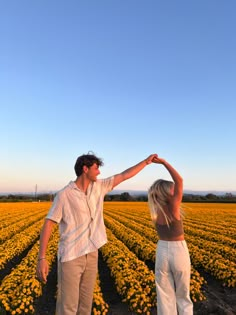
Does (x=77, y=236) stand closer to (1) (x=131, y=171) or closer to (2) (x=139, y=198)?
(1) (x=131, y=171)

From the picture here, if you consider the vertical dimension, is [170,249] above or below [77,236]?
below

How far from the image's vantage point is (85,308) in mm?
3674

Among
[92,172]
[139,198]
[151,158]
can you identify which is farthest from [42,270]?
[139,198]

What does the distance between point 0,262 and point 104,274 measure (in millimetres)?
2911

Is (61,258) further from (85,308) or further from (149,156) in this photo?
(149,156)

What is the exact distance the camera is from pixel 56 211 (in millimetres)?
3516

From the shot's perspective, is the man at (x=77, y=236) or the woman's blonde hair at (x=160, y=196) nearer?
the man at (x=77, y=236)

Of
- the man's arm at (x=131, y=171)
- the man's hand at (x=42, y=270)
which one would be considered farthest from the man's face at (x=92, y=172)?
the man's hand at (x=42, y=270)

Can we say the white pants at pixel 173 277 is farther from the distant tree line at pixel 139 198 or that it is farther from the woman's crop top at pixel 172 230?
the distant tree line at pixel 139 198

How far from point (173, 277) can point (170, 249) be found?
0.38 meters

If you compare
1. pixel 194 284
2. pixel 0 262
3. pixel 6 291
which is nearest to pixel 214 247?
pixel 194 284

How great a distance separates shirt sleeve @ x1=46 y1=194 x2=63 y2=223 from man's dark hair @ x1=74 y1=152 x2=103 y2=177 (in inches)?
13.9

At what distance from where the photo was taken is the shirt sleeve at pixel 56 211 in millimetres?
3495

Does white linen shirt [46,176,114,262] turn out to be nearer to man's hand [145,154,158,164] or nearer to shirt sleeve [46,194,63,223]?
shirt sleeve [46,194,63,223]
